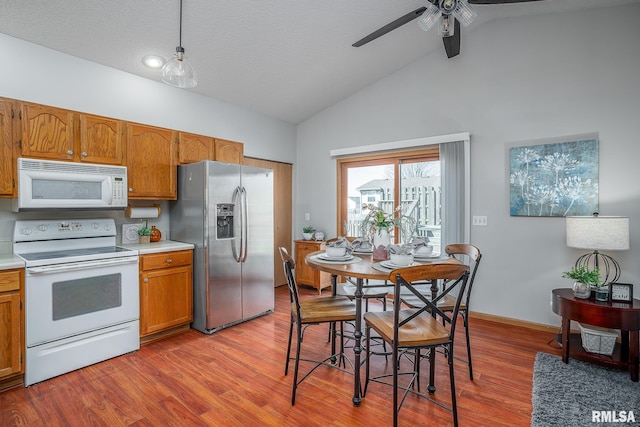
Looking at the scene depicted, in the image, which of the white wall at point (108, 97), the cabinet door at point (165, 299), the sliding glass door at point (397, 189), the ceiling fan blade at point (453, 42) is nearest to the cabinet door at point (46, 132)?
the white wall at point (108, 97)

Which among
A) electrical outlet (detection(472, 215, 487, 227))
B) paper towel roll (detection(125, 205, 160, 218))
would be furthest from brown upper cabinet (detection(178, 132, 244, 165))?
electrical outlet (detection(472, 215, 487, 227))

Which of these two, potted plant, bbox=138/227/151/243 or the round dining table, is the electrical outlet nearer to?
the round dining table

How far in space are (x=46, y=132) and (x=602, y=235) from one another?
475cm

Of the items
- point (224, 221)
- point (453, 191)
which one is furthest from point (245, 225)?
point (453, 191)

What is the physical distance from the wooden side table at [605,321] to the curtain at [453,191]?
4.00 feet

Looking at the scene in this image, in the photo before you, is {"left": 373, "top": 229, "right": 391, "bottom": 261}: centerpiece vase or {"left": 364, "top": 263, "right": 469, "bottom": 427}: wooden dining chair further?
{"left": 373, "top": 229, "right": 391, "bottom": 261}: centerpiece vase

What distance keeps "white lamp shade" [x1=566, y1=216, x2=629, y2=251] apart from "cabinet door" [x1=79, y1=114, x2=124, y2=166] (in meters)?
4.28

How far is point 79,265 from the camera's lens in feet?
8.27

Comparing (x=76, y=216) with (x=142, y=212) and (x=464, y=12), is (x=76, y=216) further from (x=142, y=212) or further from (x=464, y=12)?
(x=464, y=12)

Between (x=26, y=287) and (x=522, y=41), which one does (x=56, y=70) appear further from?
(x=522, y=41)

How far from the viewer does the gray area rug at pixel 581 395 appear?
6.33 ft

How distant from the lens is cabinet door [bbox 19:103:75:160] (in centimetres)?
252

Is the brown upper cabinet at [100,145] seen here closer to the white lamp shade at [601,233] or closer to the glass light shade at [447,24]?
the glass light shade at [447,24]

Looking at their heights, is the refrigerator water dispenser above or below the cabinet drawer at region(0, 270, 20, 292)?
above
